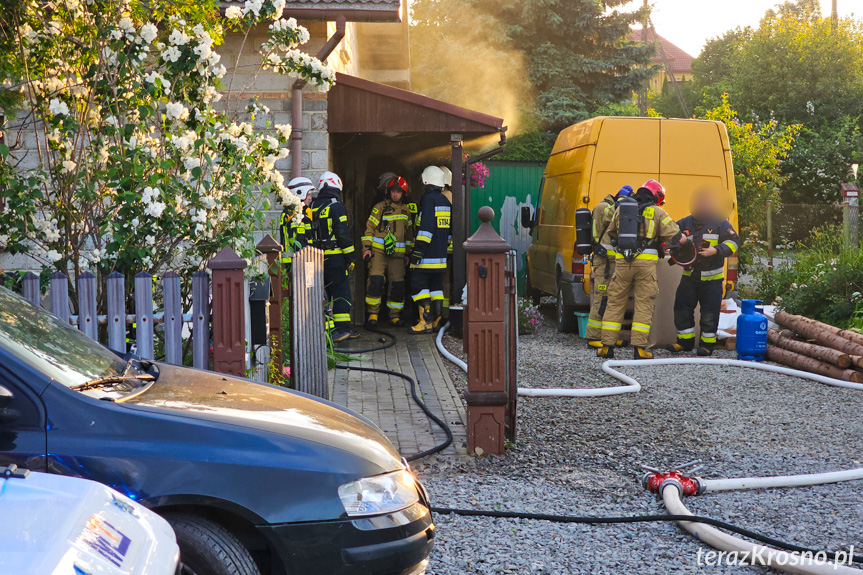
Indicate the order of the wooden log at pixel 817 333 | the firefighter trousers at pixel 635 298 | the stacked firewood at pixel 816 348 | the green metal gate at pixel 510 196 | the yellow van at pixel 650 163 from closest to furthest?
the stacked firewood at pixel 816 348 → the wooden log at pixel 817 333 → the firefighter trousers at pixel 635 298 → the yellow van at pixel 650 163 → the green metal gate at pixel 510 196

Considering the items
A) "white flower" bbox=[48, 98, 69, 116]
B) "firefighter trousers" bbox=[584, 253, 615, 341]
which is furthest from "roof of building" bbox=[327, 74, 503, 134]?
"white flower" bbox=[48, 98, 69, 116]

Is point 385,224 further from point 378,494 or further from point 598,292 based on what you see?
point 378,494

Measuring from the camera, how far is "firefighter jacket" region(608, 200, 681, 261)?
366 inches

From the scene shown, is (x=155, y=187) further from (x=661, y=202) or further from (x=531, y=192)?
(x=531, y=192)

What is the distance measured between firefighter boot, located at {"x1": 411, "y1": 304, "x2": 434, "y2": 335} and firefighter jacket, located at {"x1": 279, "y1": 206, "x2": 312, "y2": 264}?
2000mm

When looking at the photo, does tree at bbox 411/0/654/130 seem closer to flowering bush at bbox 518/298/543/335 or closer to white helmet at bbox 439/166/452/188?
white helmet at bbox 439/166/452/188

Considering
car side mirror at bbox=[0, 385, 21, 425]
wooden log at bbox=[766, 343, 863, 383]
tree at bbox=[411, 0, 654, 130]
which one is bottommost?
wooden log at bbox=[766, 343, 863, 383]

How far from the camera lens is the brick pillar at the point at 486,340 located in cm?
535

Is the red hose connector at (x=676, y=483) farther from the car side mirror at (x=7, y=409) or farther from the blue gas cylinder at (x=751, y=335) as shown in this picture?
the blue gas cylinder at (x=751, y=335)

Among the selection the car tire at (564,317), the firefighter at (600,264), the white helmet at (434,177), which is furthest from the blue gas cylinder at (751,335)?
the white helmet at (434,177)

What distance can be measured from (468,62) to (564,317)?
67.2 feet

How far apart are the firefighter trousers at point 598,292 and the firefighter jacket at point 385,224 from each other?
253 cm

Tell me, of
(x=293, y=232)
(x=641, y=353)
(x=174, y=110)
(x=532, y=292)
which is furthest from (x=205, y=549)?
(x=532, y=292)

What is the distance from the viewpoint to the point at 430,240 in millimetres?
10664
